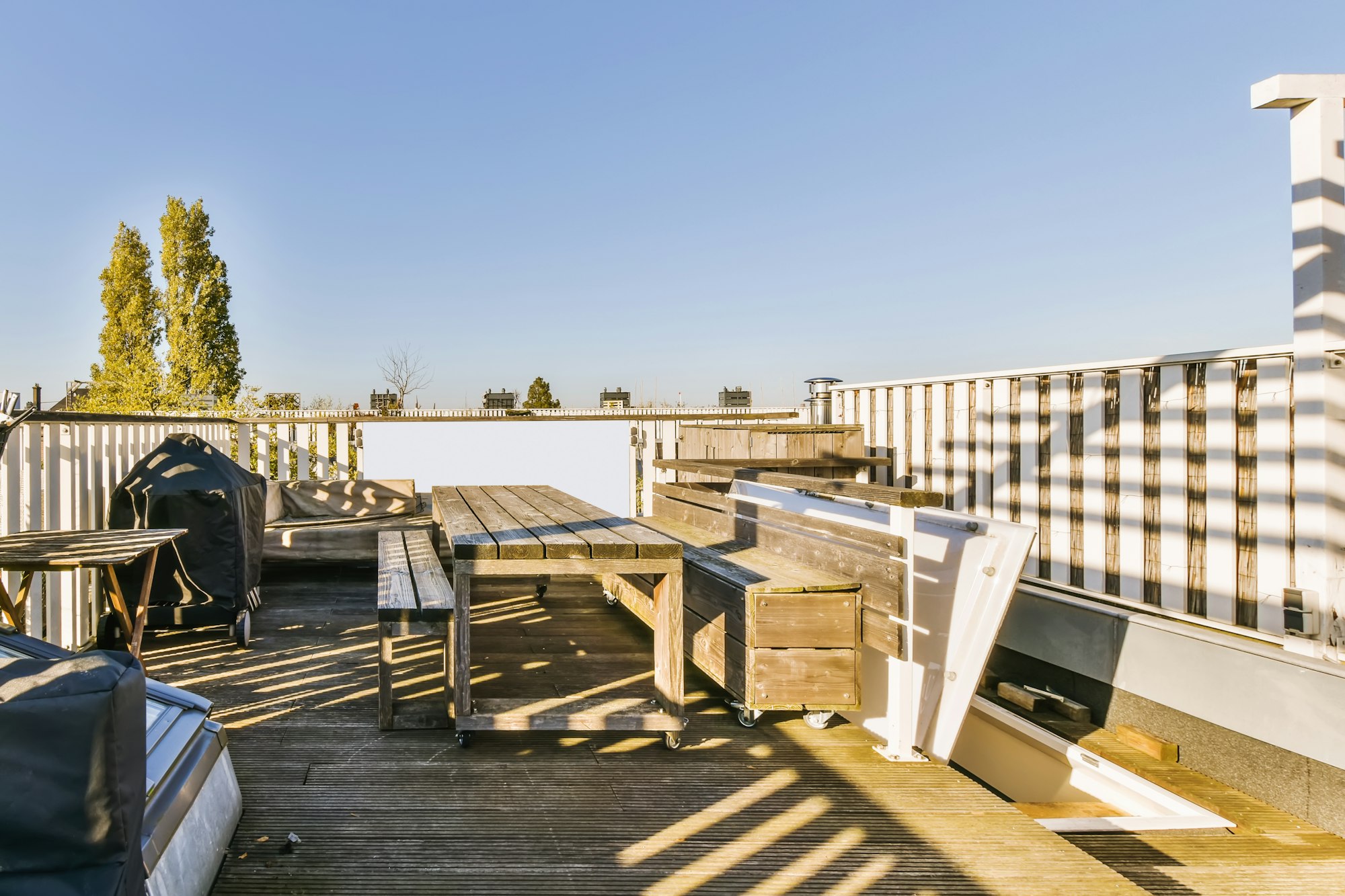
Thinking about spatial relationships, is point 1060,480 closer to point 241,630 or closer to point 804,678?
point 804,678

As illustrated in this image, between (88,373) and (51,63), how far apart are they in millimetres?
15289

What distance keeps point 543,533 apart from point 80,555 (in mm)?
1520

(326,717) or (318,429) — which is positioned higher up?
(318,429)

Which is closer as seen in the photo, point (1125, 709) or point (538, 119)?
point (1125, 709)

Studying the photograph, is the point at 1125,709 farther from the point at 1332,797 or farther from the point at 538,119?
the point at 538,119

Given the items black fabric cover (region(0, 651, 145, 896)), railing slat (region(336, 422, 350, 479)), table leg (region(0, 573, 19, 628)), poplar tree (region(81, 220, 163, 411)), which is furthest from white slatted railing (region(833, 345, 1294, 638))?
poplar tree (region(81, 220, 163, 411))

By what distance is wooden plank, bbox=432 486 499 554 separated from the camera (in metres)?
2.72

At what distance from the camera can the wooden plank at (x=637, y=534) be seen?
2.78 meters

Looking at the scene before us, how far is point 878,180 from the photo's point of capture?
1386 centimetres

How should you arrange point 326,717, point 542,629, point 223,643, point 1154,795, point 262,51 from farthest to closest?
point 262,51
point 542,629
point 223,643
point 326,717
point 1154,795

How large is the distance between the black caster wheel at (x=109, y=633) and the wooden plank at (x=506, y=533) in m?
1.90

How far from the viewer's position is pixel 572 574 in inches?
112

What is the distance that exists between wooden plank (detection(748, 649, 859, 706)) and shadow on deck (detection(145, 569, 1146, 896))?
0.78 ft

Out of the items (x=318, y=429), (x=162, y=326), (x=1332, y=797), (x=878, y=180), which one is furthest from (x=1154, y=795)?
(x=162, y=326)
